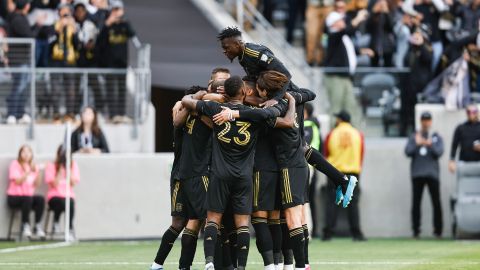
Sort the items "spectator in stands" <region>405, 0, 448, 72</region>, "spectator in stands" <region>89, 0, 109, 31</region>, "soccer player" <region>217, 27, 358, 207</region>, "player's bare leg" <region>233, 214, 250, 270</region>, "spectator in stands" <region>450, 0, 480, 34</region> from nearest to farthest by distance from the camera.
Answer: "player's bare leg" <region>233, 214, 250, 270</region>, "soccer player" <region>217, 27, 358, 207</region>, "spectator in stands" <region>89, 0, 109, 31</region>, "spectator in stands" <region>405, 0, 448, 72</region>, "spectator in stands" <region>450, 0, 480, 34</region>

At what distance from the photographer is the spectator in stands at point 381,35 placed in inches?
1029

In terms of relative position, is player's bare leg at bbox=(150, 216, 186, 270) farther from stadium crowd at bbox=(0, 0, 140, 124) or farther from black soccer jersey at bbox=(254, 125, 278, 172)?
stadium crowd at bbox=(0, 0, 140, 124)

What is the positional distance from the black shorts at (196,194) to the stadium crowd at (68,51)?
10391mm

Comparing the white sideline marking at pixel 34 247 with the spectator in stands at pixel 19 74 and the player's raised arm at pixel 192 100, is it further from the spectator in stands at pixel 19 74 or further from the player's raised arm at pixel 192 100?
the player's raised arm at pixel 192 100

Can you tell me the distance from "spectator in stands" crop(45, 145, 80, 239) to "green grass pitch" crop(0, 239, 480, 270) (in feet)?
2.05

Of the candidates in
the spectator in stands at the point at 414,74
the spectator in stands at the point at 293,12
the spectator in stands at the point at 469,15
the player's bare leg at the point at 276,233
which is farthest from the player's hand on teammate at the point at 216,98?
the spectator in stands at the point at 293,12

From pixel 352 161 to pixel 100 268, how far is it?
7.40 metres

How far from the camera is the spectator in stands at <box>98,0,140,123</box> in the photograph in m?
25.2

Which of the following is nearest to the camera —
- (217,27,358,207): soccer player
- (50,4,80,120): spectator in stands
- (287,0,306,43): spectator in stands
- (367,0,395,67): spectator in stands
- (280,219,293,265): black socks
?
(217,27,358,207): soccer player

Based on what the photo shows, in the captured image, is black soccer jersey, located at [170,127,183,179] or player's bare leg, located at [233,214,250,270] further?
black soccer jersey, located at [170,127,183,179]

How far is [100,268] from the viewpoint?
16297mm

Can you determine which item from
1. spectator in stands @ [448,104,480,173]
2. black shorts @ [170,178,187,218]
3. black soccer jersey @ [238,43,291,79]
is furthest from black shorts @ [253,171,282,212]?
spectator in stands @ [448,104,480,173]

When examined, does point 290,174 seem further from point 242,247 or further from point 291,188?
point 242,247

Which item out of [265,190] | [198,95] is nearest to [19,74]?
[198,95]
